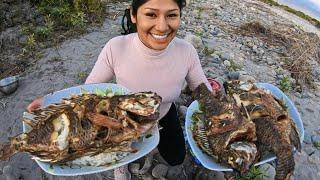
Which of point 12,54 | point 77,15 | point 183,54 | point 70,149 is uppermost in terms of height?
point 183,54

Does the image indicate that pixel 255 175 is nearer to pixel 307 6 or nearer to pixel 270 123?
pixel 270 123

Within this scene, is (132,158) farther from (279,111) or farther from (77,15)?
(77,15)

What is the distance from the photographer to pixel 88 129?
5.29 feet

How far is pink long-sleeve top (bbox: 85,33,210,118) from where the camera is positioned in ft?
7.57

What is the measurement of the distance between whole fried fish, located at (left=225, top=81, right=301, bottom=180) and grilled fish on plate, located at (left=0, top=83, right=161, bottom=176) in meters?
0.47

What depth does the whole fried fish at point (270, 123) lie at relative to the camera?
169 cm

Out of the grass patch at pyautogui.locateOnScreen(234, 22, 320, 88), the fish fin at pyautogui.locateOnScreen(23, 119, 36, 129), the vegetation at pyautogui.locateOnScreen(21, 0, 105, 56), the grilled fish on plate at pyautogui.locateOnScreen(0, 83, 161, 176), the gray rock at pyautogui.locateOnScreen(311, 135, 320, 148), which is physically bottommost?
the vegetation at pyautogui.locateOnScreen(21, 0, 105, 56)

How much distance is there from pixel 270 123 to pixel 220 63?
8.15ft

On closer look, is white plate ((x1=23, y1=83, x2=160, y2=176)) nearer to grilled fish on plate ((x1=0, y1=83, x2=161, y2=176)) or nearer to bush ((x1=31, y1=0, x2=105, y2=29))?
grilled fish on plate ((x1=0, y1=83, x2=161, y2=176))

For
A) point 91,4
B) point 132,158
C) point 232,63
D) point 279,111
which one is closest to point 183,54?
point 279,111

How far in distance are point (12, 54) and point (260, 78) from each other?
8.98 feet

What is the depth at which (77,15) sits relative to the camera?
467 cm

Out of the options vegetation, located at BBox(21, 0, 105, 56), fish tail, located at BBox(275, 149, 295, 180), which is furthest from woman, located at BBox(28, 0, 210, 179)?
vegetation, located at BBox(21, 0, 105, 56)

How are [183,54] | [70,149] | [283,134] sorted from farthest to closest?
[183,54]
[283,134]
[70,149]
